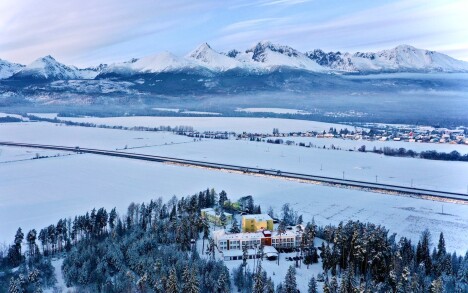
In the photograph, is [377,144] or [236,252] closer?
[236,252]

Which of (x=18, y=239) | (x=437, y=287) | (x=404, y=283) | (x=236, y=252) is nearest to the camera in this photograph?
(x=437, y=287)

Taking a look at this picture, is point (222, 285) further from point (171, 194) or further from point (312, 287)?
point (171, 194)

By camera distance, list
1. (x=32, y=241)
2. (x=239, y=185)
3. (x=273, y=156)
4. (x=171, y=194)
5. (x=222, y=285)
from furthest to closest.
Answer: (x=273, y=156), (x=239, y=185), (x=171, y=194), (x=32, y=241), (x=222, y=285)

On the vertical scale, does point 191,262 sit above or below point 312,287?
above

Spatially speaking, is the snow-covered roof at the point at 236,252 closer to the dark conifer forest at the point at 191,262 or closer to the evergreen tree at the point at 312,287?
the dark conifer forest at the point at 191,262

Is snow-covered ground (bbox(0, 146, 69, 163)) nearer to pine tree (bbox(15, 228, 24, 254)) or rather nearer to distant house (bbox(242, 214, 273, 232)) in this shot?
pine tree (bbox(15, 228, 24, 254))

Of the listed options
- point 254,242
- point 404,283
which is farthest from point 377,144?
point 404,283
